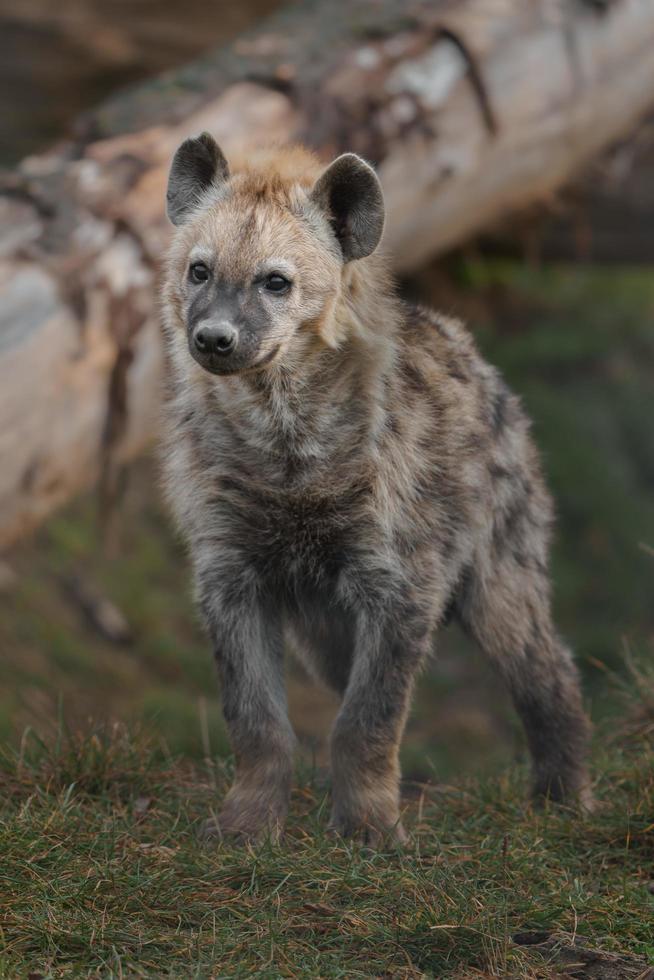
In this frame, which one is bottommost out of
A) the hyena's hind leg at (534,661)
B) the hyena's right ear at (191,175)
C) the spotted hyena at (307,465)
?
the hyena's hind leg at (534,661)

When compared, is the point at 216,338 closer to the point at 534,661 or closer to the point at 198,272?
the point at 198,272

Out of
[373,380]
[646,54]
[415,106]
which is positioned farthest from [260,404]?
[646,54]

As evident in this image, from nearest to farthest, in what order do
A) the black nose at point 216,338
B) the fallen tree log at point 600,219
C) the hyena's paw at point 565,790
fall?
the black nose at point 216,338 → the hyena's paw at point 565,790 → the fallen tree log at point 600,219

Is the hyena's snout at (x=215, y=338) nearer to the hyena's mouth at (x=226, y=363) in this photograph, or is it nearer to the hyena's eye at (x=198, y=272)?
the hyena's mouth at (x=226, y=363)

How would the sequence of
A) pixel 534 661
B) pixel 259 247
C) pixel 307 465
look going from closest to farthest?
pixel 259 247, pixel 307 465, pixel 534 661

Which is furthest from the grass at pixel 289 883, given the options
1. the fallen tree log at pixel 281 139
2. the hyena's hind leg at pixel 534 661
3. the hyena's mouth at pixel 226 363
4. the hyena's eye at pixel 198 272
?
the fallen tree log at pixel 281 139

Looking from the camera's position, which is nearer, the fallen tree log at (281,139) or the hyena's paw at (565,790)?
the hyena's paw at (565,790)

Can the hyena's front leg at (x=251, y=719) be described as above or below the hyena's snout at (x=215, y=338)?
below

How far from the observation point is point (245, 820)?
3.73 m

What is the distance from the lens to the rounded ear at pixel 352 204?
3.74m

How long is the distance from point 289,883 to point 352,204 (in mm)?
1772

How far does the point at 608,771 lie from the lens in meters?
4.40

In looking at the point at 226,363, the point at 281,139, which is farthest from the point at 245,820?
the point at 281,139

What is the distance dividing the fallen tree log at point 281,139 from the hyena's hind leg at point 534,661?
1.75 metres
